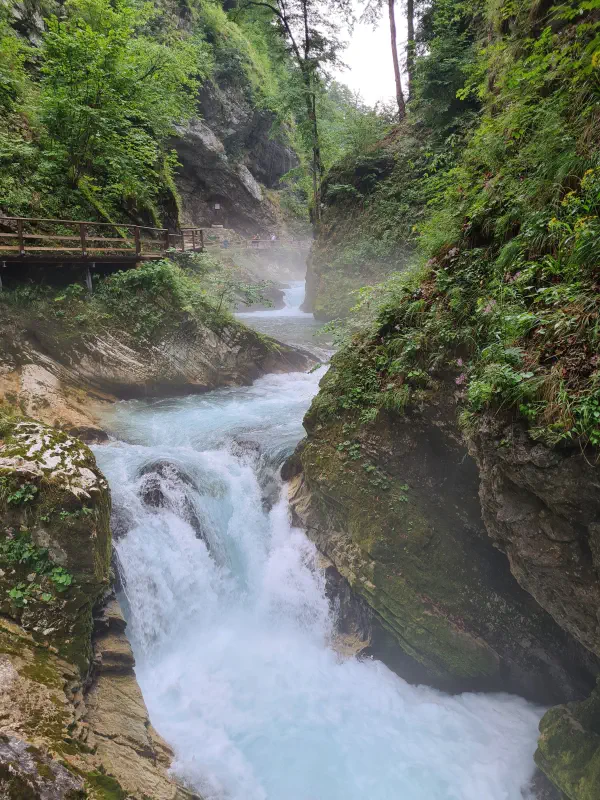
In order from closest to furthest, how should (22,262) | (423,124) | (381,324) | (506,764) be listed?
1. (506,764)
2. (381,324)
3. (22,262)
4. (423,124)

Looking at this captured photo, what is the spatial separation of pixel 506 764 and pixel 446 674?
120cm

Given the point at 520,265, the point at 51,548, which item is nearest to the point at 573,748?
the point at 520,265

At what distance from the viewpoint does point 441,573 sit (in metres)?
6.72

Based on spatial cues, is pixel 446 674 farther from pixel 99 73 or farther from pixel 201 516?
pixel 99 73

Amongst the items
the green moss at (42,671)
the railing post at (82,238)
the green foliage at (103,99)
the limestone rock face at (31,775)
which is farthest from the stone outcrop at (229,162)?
the limestone rock face at (31,775)

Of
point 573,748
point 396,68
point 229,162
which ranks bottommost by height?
point 573,748

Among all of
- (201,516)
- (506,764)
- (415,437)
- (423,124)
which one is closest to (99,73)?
(201,516)

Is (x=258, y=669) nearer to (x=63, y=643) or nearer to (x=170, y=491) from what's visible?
(x=63, y=643)

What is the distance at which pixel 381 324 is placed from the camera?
7.43 m

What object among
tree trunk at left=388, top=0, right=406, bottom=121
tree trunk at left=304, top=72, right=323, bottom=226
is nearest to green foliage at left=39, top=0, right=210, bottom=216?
tree trunk at left=304, top=72, right=323, bottom=226

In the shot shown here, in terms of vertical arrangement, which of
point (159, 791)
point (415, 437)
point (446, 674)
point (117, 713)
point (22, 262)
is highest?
point (22, 262)

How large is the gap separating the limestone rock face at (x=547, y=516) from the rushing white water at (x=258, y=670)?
2636 mm

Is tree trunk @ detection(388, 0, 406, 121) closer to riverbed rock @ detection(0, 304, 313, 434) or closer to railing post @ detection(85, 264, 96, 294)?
riverbed rock @ detection(0, 304, 313, 434)

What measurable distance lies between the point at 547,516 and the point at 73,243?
1245 cm
